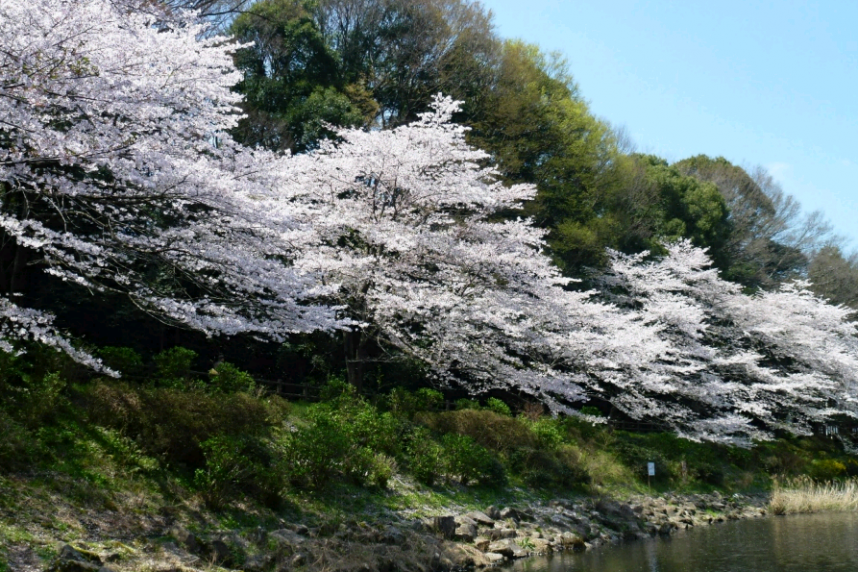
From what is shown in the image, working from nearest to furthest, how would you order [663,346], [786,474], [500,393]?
1. [663,346]
2. [500,393]
3. [786,474]

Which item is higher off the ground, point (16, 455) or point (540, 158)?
point (540, 158)

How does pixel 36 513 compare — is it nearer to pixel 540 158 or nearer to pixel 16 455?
pixel 16 455

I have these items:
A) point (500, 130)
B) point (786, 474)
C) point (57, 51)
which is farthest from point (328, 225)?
point (786, 474)

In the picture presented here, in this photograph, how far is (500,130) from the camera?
90.6ft

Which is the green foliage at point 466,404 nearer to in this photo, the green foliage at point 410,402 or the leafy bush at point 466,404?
the leafy bush at point 466,404

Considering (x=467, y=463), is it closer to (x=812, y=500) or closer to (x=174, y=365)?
(x=174, y=365)

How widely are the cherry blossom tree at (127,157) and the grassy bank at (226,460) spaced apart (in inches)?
62.8

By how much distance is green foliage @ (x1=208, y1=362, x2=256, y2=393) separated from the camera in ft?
46.4

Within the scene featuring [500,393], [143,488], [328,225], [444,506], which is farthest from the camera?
[500,393]

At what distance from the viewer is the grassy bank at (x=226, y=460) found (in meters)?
8.70

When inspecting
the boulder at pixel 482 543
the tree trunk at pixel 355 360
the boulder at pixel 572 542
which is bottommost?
the boulder at pixel 572 542

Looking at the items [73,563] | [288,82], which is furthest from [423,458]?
[288,82]

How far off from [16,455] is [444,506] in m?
7.40

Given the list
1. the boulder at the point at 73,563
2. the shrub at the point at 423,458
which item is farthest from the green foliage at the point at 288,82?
the boulder at the point at 73,563
